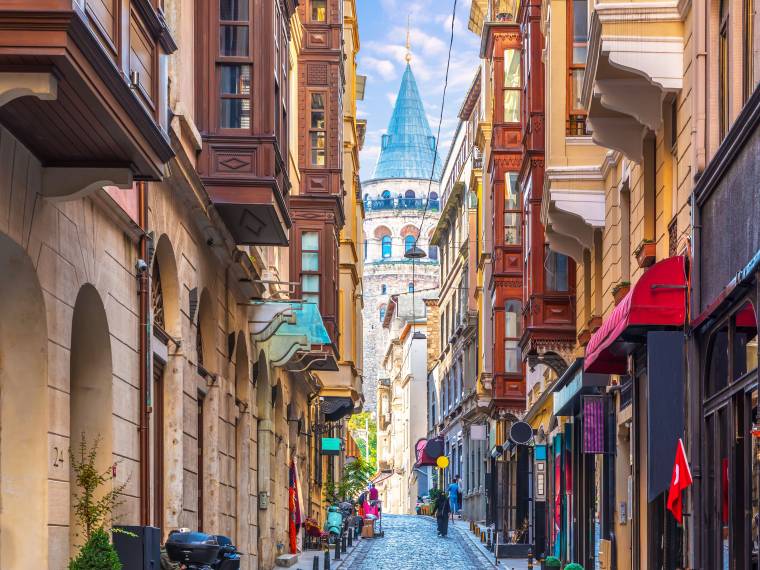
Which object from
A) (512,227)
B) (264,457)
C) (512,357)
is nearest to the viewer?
(264,457)

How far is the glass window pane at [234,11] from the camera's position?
2016 cm

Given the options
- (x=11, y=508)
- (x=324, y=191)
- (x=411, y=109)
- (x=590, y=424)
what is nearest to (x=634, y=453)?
(x=590, y=424)

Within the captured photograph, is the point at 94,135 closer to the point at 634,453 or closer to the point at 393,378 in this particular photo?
the point at 634,453

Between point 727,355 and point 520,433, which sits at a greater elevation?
point 727,355

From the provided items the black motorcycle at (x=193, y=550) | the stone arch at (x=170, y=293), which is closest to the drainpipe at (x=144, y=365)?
the black motorcycle at (x=193, y=550)

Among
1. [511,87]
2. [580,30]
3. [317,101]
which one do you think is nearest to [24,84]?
[580,30]

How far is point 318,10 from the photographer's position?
126ft

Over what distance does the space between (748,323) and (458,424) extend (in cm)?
5419

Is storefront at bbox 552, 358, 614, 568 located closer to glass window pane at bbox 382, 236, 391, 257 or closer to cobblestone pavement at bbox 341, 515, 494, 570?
cobblestone pavement at bbox 341, 515, 494, 570

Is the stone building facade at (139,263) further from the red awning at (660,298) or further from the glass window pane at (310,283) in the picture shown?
the glass window pane at (310,283)

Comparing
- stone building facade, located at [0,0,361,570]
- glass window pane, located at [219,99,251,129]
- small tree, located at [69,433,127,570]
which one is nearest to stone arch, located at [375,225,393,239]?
stone building facade, located at [0,0,361,570]

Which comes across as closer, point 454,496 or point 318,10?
point 318,10

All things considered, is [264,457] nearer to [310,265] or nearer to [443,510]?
[310,265]

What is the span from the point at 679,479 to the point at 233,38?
8724 millimetres
